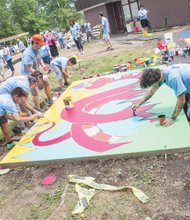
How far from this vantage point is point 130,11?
2052 centimetres

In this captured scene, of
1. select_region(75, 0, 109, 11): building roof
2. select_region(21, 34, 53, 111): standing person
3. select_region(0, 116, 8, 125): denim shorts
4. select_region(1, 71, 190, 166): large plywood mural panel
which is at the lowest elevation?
select_region(1, 71, 190, 166): large plywood mural panel

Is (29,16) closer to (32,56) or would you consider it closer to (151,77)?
(32,56)

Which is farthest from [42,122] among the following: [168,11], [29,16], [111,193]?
[29,16]

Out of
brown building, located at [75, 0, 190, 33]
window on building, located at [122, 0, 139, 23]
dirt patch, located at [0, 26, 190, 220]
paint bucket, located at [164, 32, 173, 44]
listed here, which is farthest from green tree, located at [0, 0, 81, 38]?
dirt patch, located at [0, 26, 190, 220]

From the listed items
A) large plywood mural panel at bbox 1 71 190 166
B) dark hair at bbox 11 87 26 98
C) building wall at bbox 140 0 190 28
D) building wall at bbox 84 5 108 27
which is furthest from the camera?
building wall at bbox 84 5 108 27

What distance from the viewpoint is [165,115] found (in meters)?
4.81

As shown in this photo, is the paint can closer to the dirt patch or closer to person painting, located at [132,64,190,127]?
the dirt patch

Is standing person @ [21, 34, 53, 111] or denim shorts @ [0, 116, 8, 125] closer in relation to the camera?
denim shorts @ [0, 116, 8, 125]

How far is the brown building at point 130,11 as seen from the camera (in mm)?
16312

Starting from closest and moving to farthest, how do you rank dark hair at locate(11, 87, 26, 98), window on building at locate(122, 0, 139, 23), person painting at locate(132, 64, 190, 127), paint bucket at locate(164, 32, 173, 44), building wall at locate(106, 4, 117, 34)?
person painting at locate(132, 64, 190, 127), dark hair at locate(11, 87, 26, 98), paint bucket at locate(164, 32, 173, 44), window on building at locate(122, 0, 139, 23), building wall at locate(106, 4, 117, 34)

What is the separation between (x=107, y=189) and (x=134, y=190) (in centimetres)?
35

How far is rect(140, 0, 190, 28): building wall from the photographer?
52.5ft

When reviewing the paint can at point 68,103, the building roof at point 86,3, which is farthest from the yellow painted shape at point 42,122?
the building roof at point 86,3

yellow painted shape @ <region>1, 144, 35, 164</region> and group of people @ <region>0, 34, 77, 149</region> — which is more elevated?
group of people @ <region>0, 34, 77, 149</region>
